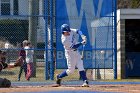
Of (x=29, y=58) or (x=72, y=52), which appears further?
(x=29, y=58)

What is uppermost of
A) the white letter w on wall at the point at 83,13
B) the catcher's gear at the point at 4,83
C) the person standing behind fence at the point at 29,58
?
the white letter w on wall at the point at 83,13

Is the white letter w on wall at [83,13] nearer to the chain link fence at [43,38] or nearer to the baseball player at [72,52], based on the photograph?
the chain link fence at [43,38]

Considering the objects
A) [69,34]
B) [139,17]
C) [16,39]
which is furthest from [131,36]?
[69,34]

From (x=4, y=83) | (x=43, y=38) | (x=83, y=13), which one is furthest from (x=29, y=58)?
(x=4, y=83)

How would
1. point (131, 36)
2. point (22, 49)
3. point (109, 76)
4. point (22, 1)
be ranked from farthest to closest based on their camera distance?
point (22, 1)
point (131, 36)
point (109, 76)
point (22, 49)

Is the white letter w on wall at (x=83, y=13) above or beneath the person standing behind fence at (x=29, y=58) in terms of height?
above

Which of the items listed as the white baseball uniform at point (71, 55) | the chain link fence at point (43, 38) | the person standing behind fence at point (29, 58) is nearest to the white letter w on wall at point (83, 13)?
the chain link fence at point (43, 38)

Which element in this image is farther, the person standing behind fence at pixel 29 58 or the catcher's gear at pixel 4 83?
the person standing behind fence at pixel 29 58

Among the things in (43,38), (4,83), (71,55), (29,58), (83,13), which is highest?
(83,13)

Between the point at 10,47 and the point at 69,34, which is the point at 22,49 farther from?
the point at 69,34

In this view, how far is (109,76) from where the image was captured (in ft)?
73.4

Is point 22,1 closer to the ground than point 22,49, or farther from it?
farther from it

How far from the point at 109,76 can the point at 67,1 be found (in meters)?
3.64

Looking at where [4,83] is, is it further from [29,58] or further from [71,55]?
[29,58]
